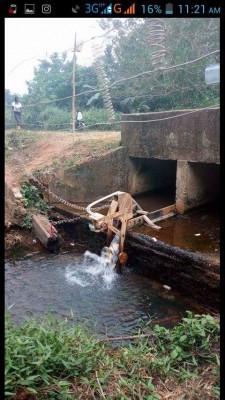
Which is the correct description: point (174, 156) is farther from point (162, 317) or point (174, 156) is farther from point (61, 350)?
point (61, 350)

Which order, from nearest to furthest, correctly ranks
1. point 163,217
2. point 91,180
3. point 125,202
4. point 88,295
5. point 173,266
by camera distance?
1. point 88,295
2. point 173,266
3. point 125,202
4. point 163,217
5. point 91,180

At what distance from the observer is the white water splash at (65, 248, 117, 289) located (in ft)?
18.9

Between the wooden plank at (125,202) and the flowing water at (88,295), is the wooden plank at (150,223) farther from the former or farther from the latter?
the flowing water at (88,295)

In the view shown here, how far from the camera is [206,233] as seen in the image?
22.3 ft

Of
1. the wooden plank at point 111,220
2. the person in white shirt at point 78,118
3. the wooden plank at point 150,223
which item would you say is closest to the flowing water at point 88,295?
the wooden plank at point 111,220

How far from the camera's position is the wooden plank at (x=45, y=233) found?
20.8ft

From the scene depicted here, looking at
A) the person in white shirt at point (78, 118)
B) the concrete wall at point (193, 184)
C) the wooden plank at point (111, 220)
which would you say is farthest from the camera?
the person in white shirt at point (78, 118)

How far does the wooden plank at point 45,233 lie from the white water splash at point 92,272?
56cm

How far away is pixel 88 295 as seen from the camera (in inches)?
211

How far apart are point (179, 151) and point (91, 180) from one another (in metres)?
2.23
